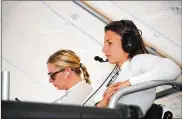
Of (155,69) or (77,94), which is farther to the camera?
(77,94)

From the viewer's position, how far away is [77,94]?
144 cm

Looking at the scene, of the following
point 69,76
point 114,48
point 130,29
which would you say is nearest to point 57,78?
point 69,76

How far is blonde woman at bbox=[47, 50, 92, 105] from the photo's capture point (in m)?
1.44

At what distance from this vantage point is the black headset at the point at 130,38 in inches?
44.9

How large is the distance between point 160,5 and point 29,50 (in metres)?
0.80

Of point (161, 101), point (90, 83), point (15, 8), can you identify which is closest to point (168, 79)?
point (90, 83)

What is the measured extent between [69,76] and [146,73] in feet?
1.86

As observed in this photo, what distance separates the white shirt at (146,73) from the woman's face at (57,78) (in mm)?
381

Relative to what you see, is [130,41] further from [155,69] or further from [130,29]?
[155,69]

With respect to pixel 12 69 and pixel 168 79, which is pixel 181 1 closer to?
pixel 168 79

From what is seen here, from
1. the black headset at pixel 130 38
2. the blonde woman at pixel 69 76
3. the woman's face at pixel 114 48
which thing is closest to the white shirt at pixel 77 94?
the blonde woman at pixel 69 76

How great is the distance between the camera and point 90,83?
1.54 m

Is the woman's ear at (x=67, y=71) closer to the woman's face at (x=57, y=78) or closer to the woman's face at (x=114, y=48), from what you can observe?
the woman's face at (x=57, y=78)

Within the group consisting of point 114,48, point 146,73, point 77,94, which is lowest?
point 77,94
